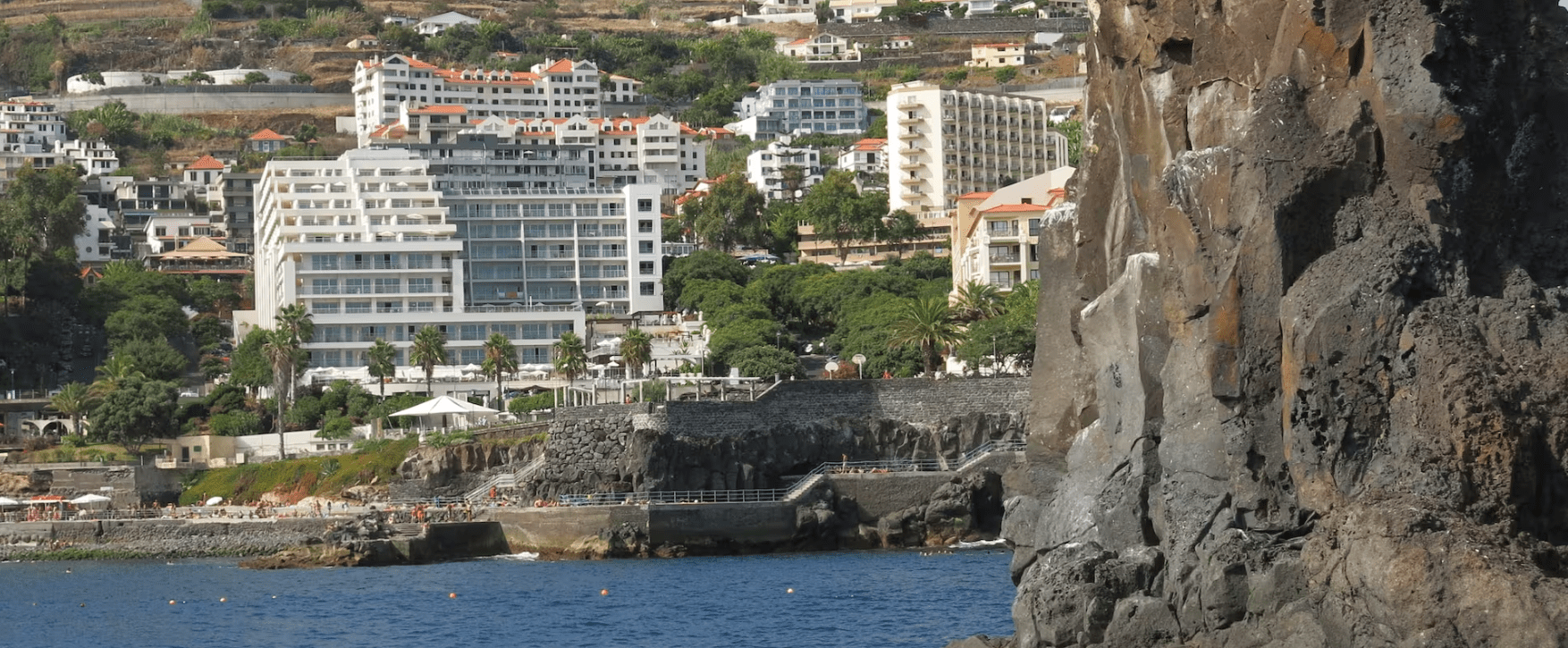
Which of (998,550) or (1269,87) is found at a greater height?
(1269,87)

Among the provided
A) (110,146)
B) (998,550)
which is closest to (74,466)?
(998,550)

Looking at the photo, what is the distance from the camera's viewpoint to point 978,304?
95.6 metres

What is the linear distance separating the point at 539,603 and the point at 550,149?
90.3 meters

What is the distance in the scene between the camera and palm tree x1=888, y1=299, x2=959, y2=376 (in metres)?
88.0

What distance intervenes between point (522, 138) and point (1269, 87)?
12215cm

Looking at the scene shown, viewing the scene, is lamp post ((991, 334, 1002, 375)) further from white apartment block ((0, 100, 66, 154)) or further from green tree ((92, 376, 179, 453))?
white apartment block ((0, 100, 66, 154))

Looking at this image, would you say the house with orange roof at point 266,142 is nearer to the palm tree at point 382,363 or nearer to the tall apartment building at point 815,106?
the tall apartment building at point 815,106

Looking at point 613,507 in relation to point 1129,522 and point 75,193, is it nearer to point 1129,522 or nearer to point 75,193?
point 1129,522

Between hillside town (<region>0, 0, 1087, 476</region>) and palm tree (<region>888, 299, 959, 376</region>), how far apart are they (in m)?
0.15

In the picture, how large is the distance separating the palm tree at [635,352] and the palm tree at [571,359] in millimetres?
1831

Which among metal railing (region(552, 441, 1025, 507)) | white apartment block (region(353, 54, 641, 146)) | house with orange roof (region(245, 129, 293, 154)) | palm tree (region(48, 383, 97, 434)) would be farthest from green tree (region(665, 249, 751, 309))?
house with orange roof (region(245, 129, 293, 154))

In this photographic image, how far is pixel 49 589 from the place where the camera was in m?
61.7

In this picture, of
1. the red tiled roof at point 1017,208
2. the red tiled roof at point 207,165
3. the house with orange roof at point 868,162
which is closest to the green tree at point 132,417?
the red tiled roof at point 1017,208

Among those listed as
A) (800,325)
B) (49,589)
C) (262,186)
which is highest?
(262,186)
